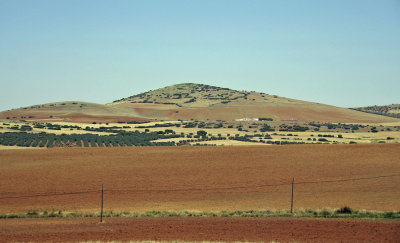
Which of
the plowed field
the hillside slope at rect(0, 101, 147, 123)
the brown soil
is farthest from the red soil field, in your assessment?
the hillside slope at rect(0, 101, 147, 123)

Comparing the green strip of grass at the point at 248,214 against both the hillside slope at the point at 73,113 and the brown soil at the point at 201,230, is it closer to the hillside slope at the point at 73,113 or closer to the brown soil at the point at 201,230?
the brown soil at the point at 201,230

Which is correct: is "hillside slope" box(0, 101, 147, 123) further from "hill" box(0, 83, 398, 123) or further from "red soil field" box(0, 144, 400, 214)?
"red soil field" box(0, 144, 400, 214)

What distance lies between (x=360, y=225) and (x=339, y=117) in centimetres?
12526

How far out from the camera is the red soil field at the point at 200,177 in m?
32.9

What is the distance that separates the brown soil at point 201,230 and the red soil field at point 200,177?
5.35 meters

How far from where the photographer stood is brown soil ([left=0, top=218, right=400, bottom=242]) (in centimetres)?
2081

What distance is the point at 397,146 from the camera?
56812 mm

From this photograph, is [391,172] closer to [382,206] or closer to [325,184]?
[325,184]

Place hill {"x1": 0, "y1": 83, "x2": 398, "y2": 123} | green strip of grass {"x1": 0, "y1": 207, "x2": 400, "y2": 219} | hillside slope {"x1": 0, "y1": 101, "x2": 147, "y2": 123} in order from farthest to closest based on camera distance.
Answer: hill {"x1": 0, "y1": 83, "x2": 398, "y2": 123}, hillside slope {"x1": 0, "y1": 101, "x2": 147, "y2": 123}, green strip of grass {"x1": 0, "y1": 207, "x2": 400, "y2": 219}

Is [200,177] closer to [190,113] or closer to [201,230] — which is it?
[201,230]

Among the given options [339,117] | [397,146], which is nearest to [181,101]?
[339,117]

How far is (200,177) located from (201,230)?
2111 cm

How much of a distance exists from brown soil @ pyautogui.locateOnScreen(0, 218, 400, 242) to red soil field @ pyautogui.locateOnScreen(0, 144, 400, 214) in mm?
5353

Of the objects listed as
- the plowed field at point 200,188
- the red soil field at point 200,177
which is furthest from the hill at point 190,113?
the plowed field at point 200,188
